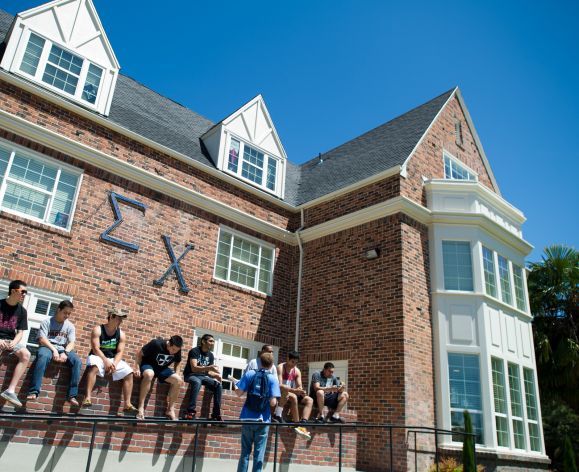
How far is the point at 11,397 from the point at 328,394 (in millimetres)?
5734

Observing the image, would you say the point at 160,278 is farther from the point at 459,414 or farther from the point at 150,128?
the point at 459,414

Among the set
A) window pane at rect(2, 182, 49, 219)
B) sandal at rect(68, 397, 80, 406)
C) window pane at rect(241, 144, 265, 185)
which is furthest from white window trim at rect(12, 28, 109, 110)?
sandal at rect(68, 397, 80, 406)

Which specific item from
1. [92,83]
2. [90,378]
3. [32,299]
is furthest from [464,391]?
[92,83]

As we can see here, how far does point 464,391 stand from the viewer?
39.8ft

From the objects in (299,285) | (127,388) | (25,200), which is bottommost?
(127,388)

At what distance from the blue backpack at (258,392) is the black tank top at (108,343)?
221 cm

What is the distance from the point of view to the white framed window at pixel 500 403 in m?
12.1

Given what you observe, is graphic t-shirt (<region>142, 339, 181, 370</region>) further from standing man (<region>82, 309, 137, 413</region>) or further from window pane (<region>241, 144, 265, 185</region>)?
window pane (<region>241, 144, 265, 185</region>)

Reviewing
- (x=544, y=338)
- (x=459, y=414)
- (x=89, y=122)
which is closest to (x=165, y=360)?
(x=89, y=122)

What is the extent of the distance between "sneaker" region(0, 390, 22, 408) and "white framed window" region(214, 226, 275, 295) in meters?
7.10

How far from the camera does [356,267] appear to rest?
13.7 meters

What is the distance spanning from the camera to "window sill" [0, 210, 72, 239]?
1013 centimetres

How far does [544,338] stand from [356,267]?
8641 millimetres

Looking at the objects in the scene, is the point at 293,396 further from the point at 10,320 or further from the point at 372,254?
the point at 372,254
